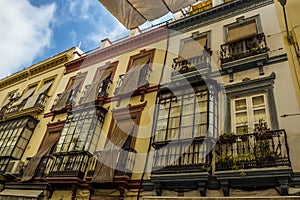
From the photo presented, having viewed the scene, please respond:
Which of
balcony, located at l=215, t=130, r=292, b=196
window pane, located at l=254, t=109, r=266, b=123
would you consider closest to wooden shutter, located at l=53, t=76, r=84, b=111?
balcony, located at l=215, t=130, r=292, b=196

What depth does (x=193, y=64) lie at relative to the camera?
10.4 meters

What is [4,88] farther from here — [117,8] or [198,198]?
[198,198]

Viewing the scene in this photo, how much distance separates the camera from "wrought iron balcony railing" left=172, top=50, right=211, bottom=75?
395 inches

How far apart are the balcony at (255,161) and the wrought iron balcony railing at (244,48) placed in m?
3.28

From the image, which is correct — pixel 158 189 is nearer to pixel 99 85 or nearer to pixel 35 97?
pixel 99 85

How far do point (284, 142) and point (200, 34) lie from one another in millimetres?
6814

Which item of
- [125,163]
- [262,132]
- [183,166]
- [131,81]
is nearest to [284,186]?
[262,132]

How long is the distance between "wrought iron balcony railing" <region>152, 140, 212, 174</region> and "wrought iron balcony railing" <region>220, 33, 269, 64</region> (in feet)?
11.8

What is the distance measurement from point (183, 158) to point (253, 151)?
206 centimetres

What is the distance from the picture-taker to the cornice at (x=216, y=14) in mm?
11047

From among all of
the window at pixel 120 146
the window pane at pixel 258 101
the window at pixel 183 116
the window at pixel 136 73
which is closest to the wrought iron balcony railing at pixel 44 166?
the window at pixel 120 146

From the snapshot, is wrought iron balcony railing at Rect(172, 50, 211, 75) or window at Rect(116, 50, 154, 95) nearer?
wrought iron balcony railing at Rect(172, 50, 211, 75)

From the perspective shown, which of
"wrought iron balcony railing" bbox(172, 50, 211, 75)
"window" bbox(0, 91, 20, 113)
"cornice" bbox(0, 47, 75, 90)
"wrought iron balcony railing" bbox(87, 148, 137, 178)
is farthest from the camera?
"window" bbox(0, 91, 20, 113)

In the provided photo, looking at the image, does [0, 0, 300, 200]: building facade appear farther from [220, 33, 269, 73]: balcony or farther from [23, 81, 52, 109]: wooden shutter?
[23, 81, 52, 109]: wooden shutter
